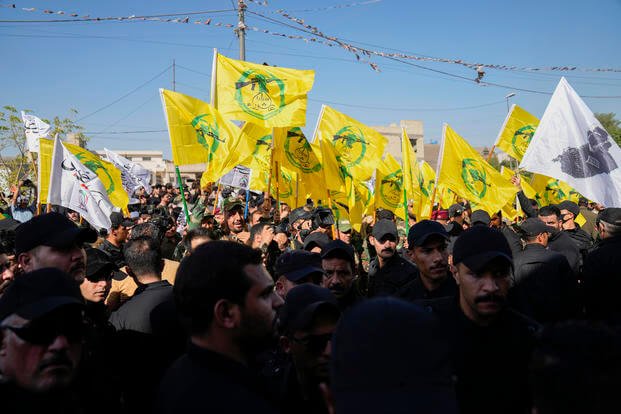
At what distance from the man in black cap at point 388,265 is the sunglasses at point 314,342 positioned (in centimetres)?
313

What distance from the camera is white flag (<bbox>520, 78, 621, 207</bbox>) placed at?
18.2 ft

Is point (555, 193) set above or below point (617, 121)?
below

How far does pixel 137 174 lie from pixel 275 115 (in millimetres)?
9105

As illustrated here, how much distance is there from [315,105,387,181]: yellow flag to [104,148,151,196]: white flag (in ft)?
26.1

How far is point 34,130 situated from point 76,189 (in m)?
3.27

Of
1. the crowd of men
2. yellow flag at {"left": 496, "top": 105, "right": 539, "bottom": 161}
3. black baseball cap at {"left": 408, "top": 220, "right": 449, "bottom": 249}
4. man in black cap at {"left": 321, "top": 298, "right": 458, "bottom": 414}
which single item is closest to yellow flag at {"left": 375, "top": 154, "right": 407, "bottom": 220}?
yellow flag at {"left": 496, "top": 105, "right": 539, "bottom": 161}

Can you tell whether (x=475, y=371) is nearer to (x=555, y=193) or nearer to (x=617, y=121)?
(x=555, y=193)

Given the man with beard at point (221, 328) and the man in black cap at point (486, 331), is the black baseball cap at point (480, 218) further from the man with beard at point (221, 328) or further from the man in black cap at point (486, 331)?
the man with beard at point (221, 328)

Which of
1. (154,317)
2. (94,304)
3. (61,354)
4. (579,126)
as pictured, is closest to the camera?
(61,354)

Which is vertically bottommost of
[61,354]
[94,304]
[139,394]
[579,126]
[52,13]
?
[139,394]

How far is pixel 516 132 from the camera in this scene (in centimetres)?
942

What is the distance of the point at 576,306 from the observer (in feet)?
14.1

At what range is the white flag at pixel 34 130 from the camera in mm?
9711

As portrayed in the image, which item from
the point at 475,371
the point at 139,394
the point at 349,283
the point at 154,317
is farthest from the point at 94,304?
the point at 475,371
